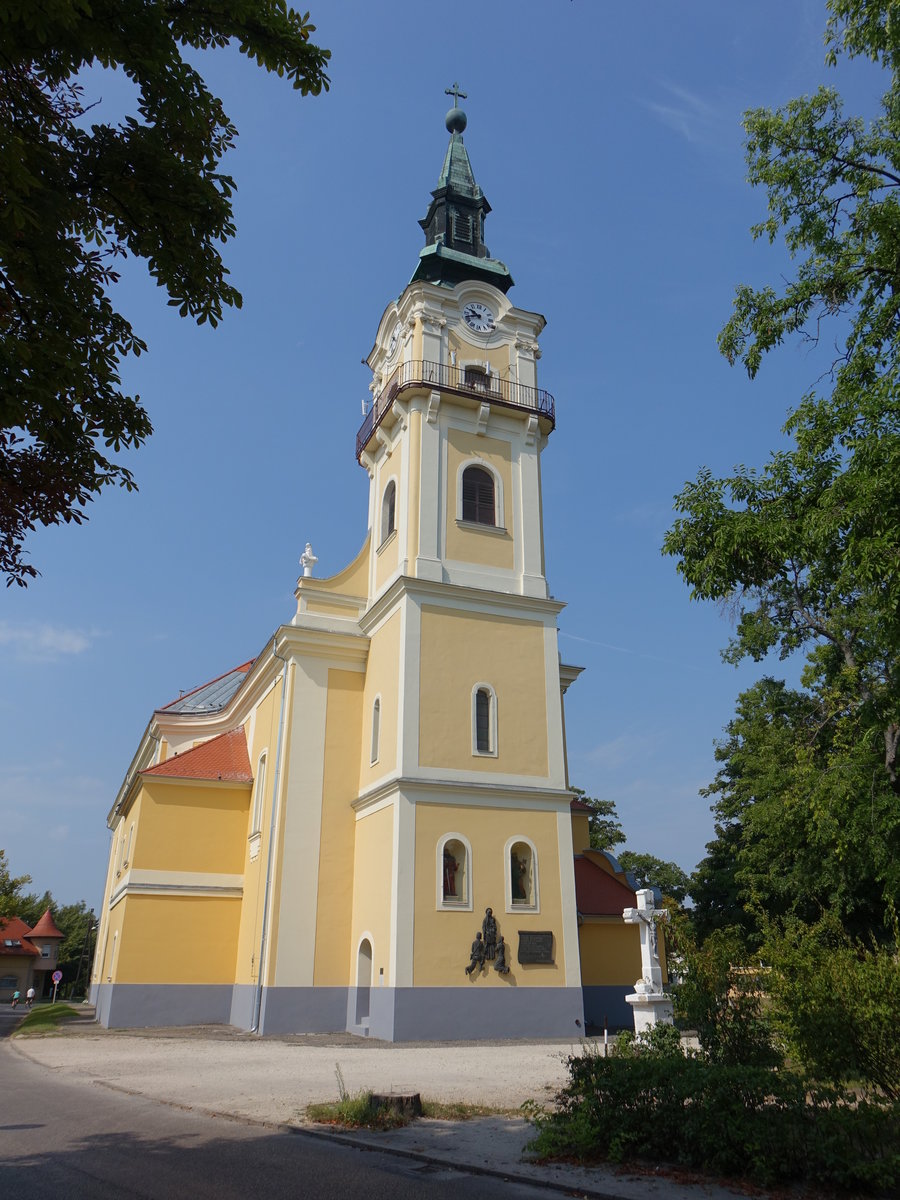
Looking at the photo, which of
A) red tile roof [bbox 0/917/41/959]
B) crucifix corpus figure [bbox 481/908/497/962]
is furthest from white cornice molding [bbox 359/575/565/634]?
red tile roof [bbox 0/917/41/959]

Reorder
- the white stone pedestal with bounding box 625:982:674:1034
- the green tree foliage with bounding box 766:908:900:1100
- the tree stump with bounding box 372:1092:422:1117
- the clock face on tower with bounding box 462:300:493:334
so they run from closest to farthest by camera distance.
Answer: the green tree foliage with bounding box 766:908:900:1100 < the tree stump with bounding box 372:1092:422:1117 < the white stone pedestal with bounding box 625:982:674:1034 < the clock face on tower with bounding box 462:300:493:334

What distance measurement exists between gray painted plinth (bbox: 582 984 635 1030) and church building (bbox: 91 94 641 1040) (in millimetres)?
64

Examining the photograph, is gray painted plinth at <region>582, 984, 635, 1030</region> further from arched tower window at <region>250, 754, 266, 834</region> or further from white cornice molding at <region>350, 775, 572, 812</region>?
arched tower window at <region>250, 754, 266, 834</region>

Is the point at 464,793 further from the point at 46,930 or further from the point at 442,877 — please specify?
the point at 46,930

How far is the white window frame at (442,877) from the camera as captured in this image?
19422mm

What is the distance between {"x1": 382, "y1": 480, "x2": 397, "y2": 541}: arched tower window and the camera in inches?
973

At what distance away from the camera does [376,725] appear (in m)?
22.7

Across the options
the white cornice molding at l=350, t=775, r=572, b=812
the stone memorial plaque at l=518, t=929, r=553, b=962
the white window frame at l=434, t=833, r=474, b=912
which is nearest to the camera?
the white window frame at l=434, t=833, r=474, b=912

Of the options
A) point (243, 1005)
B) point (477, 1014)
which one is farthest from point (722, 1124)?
point (243, 1005)

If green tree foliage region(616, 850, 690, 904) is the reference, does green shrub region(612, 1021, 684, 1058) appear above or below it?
below

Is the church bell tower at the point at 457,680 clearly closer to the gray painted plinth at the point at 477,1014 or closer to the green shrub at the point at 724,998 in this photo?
the gray painted plinth at the point at 477,1014

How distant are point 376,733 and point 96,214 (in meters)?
17.3

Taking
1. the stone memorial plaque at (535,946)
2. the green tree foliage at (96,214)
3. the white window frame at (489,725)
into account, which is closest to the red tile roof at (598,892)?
the stone memorial plaque at (535,946)

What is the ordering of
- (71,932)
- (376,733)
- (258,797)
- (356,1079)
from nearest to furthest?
(356,1079) → (376,733) → (258,797) → (71,932)
